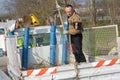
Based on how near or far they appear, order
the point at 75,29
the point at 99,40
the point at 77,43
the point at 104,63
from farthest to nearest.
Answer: the point at 99,40
the point at 77,43
the point at 75,29
the point at 104,63

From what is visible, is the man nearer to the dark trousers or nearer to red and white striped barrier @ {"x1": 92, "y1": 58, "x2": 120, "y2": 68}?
the dark trousers

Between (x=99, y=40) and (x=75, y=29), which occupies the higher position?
(x=75, y=29)

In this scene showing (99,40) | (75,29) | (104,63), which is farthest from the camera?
(99,40)

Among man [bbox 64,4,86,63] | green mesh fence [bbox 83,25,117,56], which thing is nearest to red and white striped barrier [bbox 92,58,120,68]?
man [bbox 64,4,86,63]

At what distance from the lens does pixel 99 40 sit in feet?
28.5

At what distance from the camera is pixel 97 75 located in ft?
18.7

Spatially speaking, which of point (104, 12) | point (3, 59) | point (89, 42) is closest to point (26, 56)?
point (89, 42)

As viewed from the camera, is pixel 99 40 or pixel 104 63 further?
pixel 99 40

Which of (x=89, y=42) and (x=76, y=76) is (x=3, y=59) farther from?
(x=76, y=76)

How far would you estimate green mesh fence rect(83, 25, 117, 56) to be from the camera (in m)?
8.53

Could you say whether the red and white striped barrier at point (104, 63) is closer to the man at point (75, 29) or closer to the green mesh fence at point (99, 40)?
the man at point (75, 29)

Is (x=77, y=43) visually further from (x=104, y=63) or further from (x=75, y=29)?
(x=104, y=63)

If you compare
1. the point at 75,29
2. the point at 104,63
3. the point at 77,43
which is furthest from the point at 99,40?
the point at 104,63

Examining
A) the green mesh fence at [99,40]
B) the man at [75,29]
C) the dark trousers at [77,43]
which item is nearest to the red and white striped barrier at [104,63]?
the man at [75,29]
